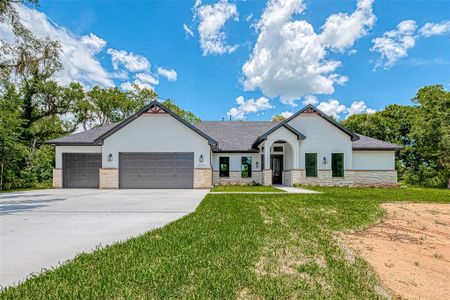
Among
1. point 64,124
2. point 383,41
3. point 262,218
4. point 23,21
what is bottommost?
point 262,218

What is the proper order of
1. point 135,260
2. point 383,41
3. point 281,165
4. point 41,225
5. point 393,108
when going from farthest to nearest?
1. point 393,108
2. point 281,165
3. point 383,41
4. point 41,225
5. point 135,260

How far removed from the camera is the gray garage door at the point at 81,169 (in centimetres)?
1858

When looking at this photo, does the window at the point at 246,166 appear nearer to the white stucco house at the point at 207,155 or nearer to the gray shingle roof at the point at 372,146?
the white stucco house at the point at 207,155

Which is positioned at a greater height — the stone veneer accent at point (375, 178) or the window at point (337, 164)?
the window at point (337, 164)

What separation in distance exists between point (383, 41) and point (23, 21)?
2266cm

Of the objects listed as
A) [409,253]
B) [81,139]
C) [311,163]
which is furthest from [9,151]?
[409,253]

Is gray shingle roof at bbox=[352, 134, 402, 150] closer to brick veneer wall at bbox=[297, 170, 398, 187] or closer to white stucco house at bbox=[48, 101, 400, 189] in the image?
white stucco house at bbox=[48, 101, 400, 189]

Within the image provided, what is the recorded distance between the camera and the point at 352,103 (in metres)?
41.9

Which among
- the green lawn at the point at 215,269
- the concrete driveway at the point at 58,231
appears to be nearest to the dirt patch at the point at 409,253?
the green lawn at the point at 215,269

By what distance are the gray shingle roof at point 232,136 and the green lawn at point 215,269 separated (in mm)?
15816

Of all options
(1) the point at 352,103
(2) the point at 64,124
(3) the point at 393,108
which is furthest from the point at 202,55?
(1) the point at 352,103

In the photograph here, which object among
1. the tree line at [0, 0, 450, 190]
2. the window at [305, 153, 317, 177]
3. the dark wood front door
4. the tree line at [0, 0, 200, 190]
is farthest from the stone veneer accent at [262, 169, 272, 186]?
the tree line at [0, 0, 200, 190]

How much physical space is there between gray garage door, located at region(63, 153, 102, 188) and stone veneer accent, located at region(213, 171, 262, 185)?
886cm

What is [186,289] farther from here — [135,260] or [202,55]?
[202,55]
